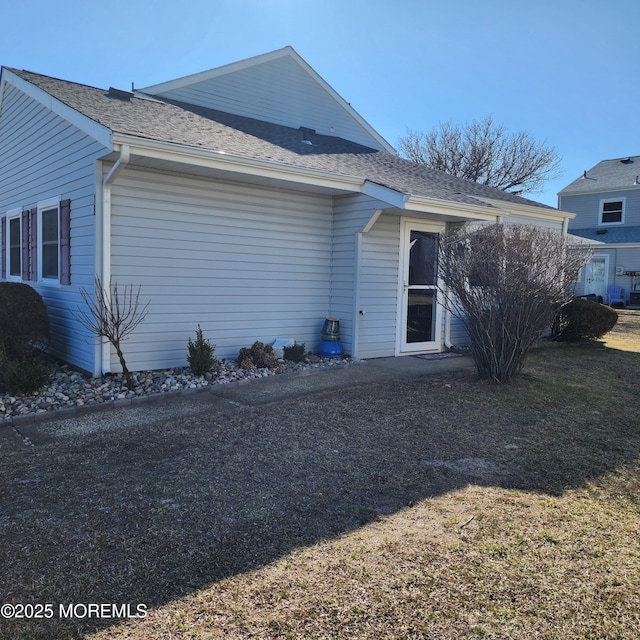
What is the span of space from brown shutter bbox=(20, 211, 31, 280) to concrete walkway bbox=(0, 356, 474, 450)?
14.6ft

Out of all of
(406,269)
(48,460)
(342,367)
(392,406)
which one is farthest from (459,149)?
(48,460)

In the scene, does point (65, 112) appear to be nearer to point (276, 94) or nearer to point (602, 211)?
point (276, 94)

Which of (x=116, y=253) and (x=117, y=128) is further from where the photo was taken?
(x=116, y=253)

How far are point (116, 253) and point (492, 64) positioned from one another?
33.0ft

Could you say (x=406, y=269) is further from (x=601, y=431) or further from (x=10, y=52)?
A: (x=10, y=52)

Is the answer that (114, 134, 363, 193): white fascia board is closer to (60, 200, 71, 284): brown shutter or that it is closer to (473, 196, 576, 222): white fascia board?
(60, 200, 71, 284): brown shutter

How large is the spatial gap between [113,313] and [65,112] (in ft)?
8.97

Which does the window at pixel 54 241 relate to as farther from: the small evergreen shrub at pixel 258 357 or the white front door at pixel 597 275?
the white front door at pixel 597 275

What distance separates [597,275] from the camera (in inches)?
971

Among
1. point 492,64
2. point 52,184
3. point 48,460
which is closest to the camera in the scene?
point 48,460

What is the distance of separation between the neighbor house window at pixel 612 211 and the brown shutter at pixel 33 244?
2500cm

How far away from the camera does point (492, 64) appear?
12.1 meters
